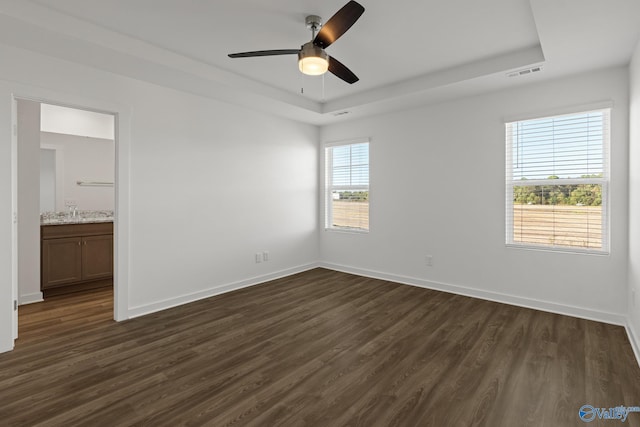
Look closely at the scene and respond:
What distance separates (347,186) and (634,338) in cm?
383

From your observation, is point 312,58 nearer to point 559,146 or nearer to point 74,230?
point 559,146

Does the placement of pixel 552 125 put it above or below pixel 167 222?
above

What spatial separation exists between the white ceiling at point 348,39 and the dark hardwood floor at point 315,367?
254 centimetres

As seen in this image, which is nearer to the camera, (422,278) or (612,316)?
(612,316)

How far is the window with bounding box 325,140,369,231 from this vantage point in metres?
5.28

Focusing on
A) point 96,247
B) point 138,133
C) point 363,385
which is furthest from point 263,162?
point 363,385

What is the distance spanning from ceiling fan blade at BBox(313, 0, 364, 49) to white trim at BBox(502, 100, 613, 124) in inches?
101

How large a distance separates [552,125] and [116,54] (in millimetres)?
4461

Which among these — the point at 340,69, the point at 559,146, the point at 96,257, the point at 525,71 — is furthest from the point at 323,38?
the point at 96,257

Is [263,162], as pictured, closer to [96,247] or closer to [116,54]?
[116,54]

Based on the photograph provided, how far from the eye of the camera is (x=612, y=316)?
3.23 m

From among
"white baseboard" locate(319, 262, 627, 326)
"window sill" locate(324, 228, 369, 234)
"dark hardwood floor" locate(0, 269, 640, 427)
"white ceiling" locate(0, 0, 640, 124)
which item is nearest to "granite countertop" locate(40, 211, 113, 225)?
"dark hardwood floor" locate(0, 269, 640, 427)

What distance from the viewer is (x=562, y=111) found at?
11.3 feet

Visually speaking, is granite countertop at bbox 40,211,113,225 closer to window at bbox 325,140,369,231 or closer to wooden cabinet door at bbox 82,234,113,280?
wooden cabinet door at bbox 82,234,113,280
